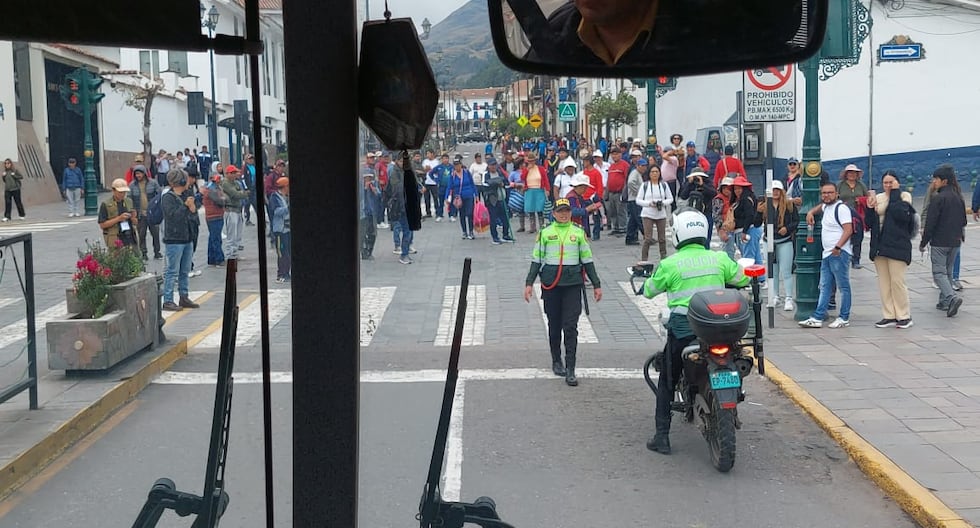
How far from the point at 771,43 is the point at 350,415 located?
1.02m

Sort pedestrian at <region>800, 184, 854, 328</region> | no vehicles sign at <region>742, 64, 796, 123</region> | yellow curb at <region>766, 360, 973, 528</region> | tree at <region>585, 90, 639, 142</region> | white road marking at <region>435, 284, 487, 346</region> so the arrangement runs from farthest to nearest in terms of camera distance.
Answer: pedestrian at <region>800, 184, 854, 328</region> → no vehicles sign at <region>742, 64, 796, 123</region> → white road marking at <region>435, 284, 487, 346</region> → yellow curb at <region>766, 360, 973, 528</region> → tree at <region>585, 90, 639, 142</region>

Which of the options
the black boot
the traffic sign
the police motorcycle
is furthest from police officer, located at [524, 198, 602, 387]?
the traffic sign

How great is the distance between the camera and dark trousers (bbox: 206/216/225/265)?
7.22 feet

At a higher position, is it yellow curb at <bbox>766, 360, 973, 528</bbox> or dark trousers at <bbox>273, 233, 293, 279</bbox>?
dark trousers at <bbox>273, 233, 293, 279</bbox>

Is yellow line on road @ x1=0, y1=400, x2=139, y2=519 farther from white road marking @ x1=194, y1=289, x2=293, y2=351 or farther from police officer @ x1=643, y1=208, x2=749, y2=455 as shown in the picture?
police officer @ x1=643, y1=208, x2=749, y2=455

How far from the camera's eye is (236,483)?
2.13 m

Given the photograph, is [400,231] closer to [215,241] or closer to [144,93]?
[215,241]

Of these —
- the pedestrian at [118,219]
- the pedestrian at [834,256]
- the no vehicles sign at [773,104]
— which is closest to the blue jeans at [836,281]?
the pedestrian at [834,256]

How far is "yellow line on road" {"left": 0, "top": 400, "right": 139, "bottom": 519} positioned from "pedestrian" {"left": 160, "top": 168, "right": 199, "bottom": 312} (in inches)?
16.9

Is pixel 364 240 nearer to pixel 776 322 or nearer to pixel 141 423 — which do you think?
pixel 141 423

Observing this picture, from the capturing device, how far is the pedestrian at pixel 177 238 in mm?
2117

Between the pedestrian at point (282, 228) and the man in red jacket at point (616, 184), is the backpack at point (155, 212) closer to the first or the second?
the pedestrian at point (282, 228)

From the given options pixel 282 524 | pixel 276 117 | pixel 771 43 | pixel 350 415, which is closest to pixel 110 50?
pixel 276 117

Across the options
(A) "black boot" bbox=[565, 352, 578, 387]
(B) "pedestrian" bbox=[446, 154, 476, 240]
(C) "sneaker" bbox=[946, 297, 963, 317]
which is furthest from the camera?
(C) "sneaker" bbox=[946, 297, 963, 317]
